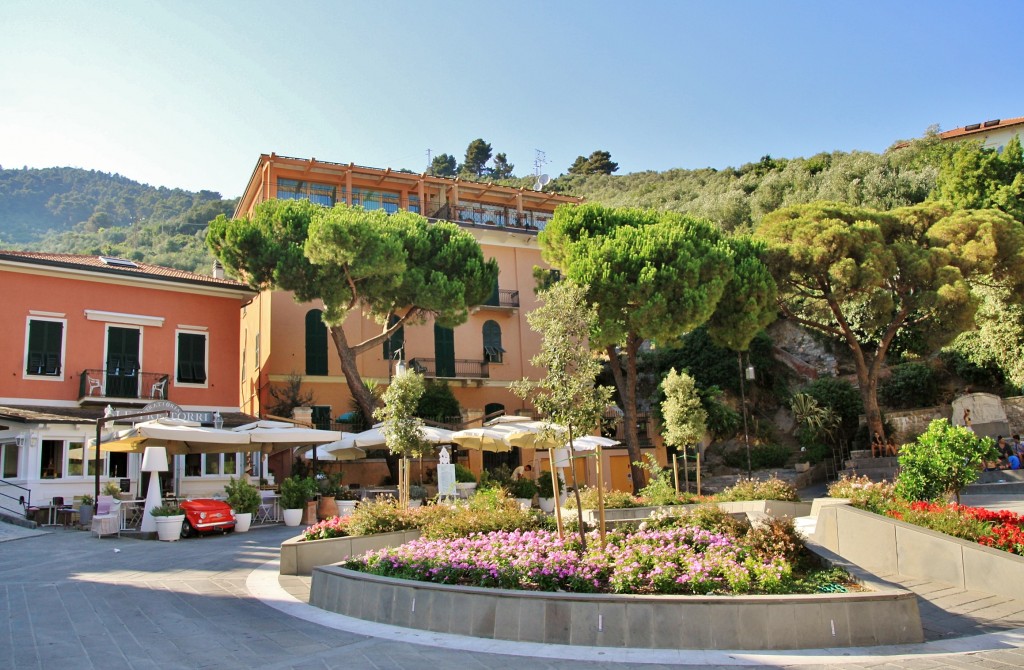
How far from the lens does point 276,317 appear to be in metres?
27.5

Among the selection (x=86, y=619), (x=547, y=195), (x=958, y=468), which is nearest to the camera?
(x=86, y=619)

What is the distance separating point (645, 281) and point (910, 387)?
12404mm

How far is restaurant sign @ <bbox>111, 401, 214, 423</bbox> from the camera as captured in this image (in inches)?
736

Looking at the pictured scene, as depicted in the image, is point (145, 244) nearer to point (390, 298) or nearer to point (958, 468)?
point (390, 298)

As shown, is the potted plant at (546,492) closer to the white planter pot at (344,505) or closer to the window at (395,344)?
the white planter pot at (344,505)

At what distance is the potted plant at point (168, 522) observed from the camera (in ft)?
47.7

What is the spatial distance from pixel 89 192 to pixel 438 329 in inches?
3954

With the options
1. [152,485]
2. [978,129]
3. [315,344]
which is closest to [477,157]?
[978,129]

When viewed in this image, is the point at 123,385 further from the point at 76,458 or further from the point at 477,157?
the point at 477,157

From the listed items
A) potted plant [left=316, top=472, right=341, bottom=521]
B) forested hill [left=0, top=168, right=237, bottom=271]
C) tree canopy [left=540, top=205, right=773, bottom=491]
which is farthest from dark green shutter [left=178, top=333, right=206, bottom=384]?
forested hill [left=0, top=168, right=237, bottom=271]

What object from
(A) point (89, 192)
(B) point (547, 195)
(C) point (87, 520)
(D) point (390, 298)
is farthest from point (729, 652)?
(A) point (89, 192)

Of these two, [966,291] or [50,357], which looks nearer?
[50,357]

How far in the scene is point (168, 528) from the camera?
14555mm

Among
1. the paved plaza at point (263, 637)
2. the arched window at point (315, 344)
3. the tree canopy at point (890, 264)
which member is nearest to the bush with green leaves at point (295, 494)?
the paved plaza at point (263, 637)
